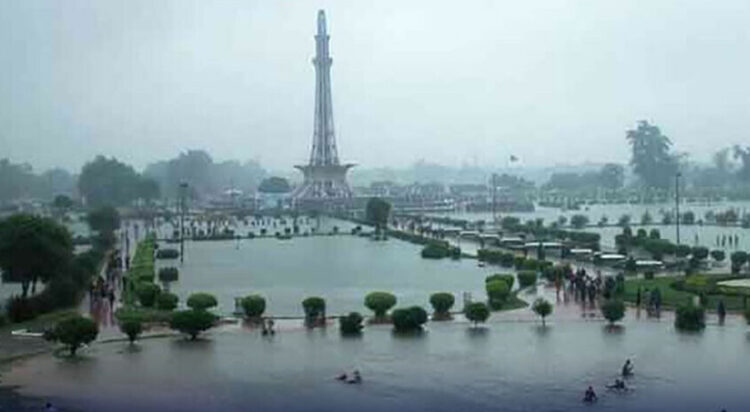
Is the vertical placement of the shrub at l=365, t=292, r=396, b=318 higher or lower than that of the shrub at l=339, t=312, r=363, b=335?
higher

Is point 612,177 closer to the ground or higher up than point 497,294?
higher up

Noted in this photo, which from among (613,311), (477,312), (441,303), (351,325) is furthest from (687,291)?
(351,325)

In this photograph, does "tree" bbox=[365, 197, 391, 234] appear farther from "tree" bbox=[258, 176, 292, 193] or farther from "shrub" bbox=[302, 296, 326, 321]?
"tree" bbox=[258, 176, 292, 193]

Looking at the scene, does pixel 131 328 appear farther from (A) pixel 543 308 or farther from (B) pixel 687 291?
(B) pixel 687 291

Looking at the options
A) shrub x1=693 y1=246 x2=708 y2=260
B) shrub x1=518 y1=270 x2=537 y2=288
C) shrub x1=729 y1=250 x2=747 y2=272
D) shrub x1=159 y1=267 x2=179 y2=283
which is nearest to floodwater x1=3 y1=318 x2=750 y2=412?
shrub x1=518 y1=270 x2=537 y2=288

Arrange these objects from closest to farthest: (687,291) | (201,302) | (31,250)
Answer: (201,302) → (31,250) → (687,291)

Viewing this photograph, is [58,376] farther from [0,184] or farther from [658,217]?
[0,184]
